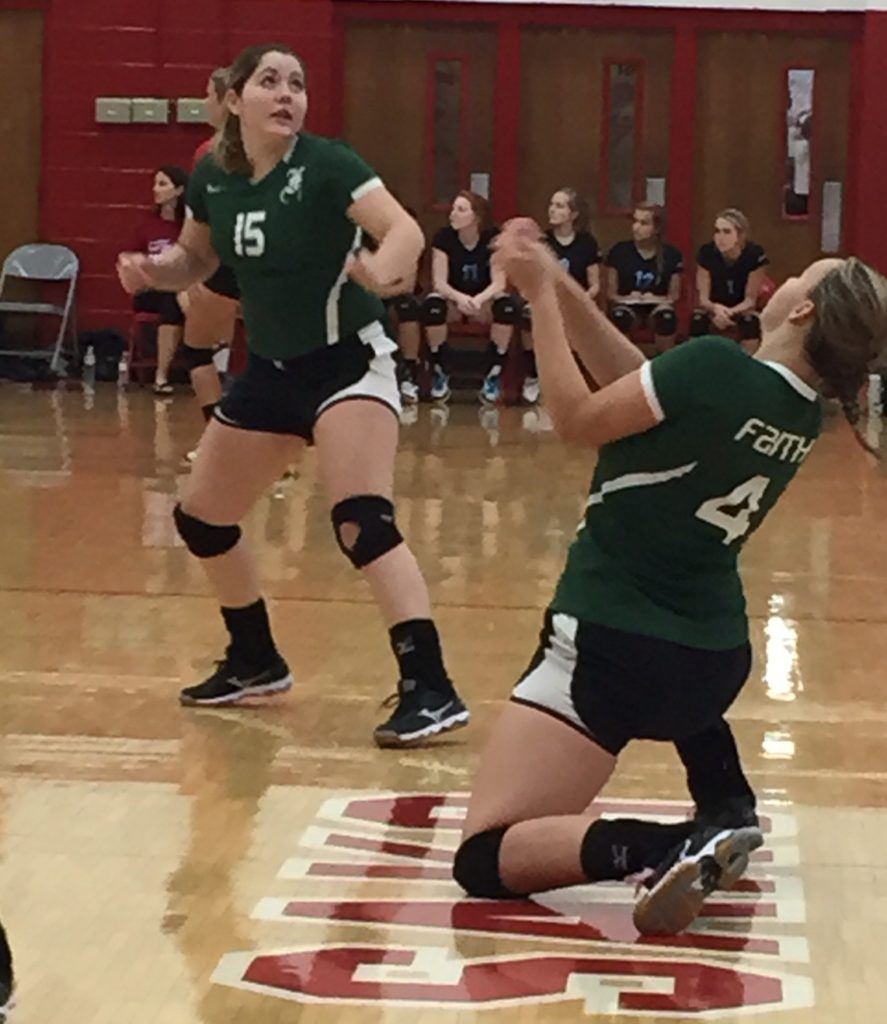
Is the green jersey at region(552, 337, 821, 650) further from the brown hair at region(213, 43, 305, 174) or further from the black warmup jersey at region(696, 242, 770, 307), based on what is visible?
the black warmup jersey at region(696, 242, 770, 307)

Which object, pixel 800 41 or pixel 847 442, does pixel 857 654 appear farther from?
pixel 800 41

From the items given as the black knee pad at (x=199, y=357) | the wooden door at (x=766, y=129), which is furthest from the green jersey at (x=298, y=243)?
the wooden door at (x=766, y=129)

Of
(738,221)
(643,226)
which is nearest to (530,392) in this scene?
(643,226)

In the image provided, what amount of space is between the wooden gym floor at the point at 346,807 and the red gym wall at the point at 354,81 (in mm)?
6903

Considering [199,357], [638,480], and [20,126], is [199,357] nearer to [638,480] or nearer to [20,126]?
[638,480]

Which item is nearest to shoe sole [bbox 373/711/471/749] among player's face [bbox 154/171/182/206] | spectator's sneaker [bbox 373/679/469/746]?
spectator's sneaker [bbox 373/679/469/746]

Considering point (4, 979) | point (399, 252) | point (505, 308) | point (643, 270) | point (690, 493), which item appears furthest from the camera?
point (643, 270)

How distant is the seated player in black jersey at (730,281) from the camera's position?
13.0 meters

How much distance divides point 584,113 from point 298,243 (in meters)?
9.81

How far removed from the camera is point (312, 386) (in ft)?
15.2

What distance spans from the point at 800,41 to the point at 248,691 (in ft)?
33.4

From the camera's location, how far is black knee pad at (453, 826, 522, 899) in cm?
329

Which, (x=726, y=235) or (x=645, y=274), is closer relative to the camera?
(x=726, y=235)

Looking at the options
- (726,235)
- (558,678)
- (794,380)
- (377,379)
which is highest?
(726,235)
